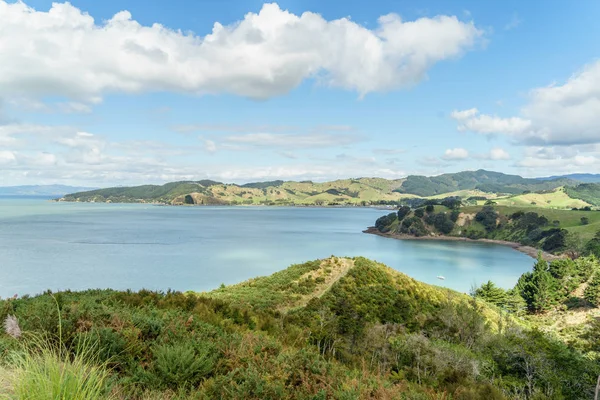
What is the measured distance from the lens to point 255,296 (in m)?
32.8

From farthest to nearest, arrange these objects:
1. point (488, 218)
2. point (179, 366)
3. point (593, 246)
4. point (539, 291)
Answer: point (488, 218) < point (593, 246) < point (539, 291) < point (179, 366)

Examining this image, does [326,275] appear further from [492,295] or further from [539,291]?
[539,291]

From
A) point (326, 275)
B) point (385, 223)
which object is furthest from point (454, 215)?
point (326, 275)

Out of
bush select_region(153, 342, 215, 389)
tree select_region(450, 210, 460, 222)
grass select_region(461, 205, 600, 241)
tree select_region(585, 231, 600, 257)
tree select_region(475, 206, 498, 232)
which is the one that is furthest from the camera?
tree select_region(450, 210, 460, 222)

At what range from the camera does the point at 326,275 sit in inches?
1699

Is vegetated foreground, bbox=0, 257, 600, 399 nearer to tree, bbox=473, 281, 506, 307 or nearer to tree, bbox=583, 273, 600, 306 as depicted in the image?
tree, bbox=473, 281, 506, 307

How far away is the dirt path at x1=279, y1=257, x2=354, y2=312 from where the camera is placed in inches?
1361

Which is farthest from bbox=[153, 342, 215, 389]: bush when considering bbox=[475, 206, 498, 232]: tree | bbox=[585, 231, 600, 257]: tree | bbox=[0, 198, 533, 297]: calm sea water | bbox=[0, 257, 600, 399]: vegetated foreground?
bbox=[475, 206, 498, 232]: tree

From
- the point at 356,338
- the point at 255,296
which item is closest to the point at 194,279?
the point at 255,296

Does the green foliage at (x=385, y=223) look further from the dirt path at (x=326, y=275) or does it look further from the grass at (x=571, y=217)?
the dirt path at (x=326, y=275)

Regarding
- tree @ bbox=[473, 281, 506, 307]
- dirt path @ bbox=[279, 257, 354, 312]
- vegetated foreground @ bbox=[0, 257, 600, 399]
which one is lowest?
tree @ bbox=[473, 281, 506, 307]

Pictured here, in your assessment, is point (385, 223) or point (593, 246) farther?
point (385, 223)

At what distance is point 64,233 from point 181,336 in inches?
5969

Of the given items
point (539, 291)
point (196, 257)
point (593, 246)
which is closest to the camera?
point (539, 291)
